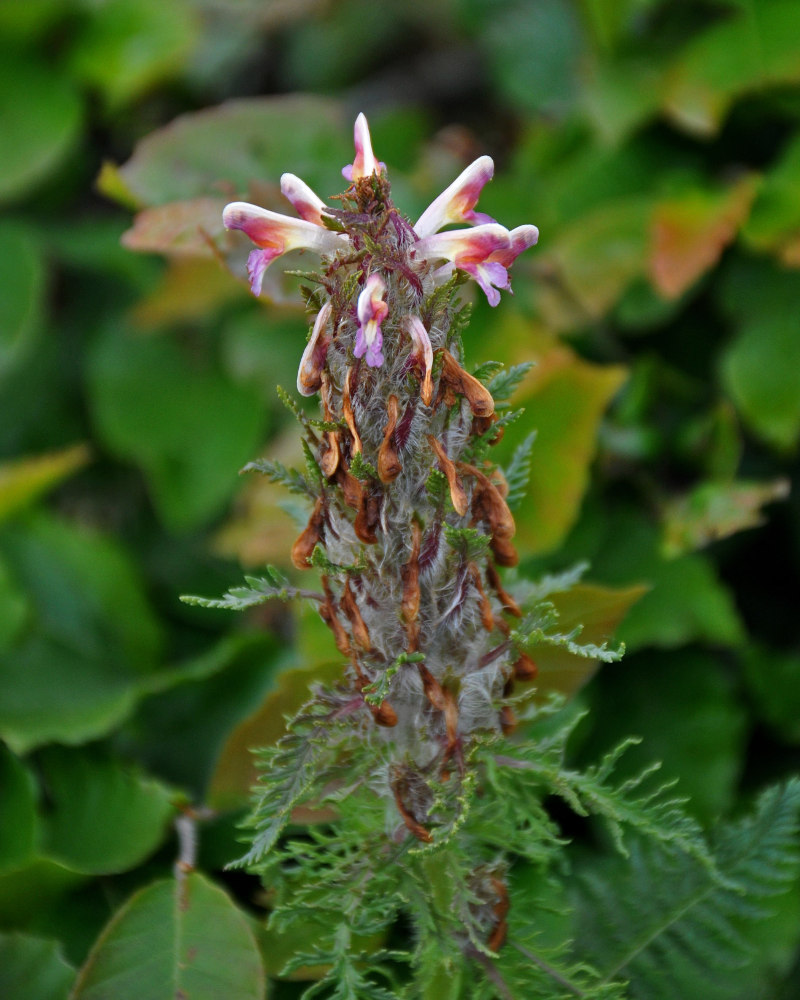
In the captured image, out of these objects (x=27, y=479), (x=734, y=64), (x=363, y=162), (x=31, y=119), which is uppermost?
(x=31, y=119)

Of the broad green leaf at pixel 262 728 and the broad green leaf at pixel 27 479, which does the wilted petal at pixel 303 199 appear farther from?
the broad green leaf at pixel 27 479

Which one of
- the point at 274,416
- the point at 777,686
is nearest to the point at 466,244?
the point at 777,686

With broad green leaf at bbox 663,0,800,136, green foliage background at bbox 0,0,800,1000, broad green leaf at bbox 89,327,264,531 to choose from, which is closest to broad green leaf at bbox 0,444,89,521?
green foliage background at bbox 0,0,800,1000

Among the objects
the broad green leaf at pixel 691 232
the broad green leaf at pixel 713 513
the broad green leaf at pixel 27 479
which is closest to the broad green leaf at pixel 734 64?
the broad green leaf at pixel 691 232

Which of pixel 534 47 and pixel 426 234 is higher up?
pixel 534 47

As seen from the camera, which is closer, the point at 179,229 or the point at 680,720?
the point at 179,229

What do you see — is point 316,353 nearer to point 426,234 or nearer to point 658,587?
point 426,234

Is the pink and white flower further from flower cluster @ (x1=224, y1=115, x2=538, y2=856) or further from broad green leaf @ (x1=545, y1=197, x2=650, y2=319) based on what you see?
broad green leaf @ (x1=545, y1=197, x2=650, y2=319)
